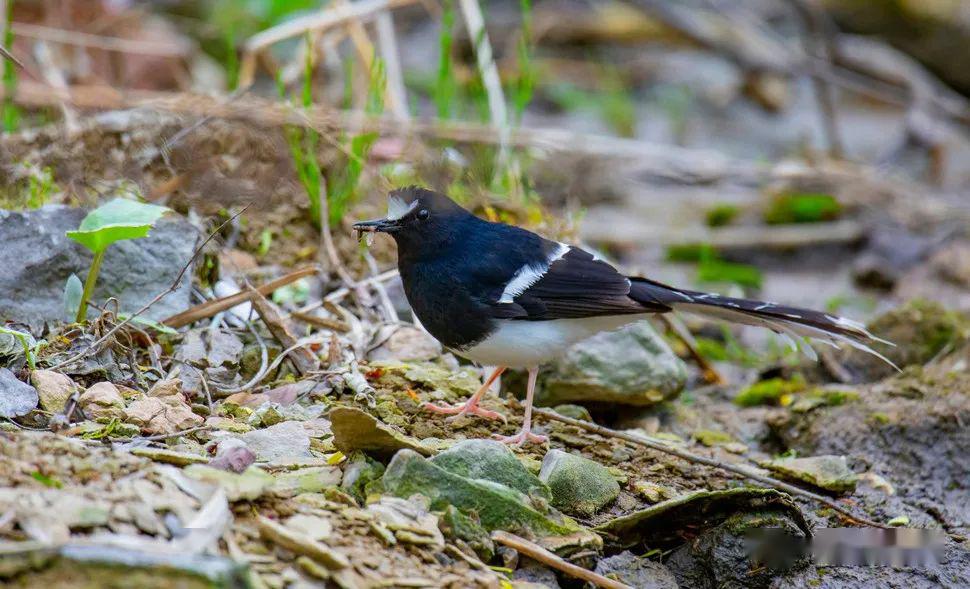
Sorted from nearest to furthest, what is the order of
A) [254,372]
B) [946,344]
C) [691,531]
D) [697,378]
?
[691,531]
[254,372]
[946,344]
[697,378]

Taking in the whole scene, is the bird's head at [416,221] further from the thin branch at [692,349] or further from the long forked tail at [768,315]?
the thin branch at [692,349]

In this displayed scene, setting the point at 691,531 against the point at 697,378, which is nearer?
the point at 691,531

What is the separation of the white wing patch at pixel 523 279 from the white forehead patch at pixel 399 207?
470 mm

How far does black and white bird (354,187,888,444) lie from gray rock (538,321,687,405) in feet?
1.25

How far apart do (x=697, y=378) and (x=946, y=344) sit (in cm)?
118

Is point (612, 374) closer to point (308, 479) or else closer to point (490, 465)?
point (490, 465)

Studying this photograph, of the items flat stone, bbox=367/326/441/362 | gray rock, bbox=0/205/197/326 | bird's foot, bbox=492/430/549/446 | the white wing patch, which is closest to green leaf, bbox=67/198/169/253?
gray rock, bbox=0/205/197/326

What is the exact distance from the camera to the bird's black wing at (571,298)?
3.97 meters

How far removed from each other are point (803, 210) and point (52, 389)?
19.2ft

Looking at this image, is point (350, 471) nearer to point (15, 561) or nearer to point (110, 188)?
point (15, 561)

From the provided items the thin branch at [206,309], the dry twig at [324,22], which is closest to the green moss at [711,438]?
the thin branch at [206,309]

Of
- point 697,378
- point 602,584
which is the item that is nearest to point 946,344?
point 697,378

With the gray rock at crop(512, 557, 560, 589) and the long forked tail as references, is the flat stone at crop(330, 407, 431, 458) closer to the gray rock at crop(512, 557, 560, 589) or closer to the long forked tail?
the gray rock at crop(512, 557, 560, 589)

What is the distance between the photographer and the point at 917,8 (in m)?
9.23
